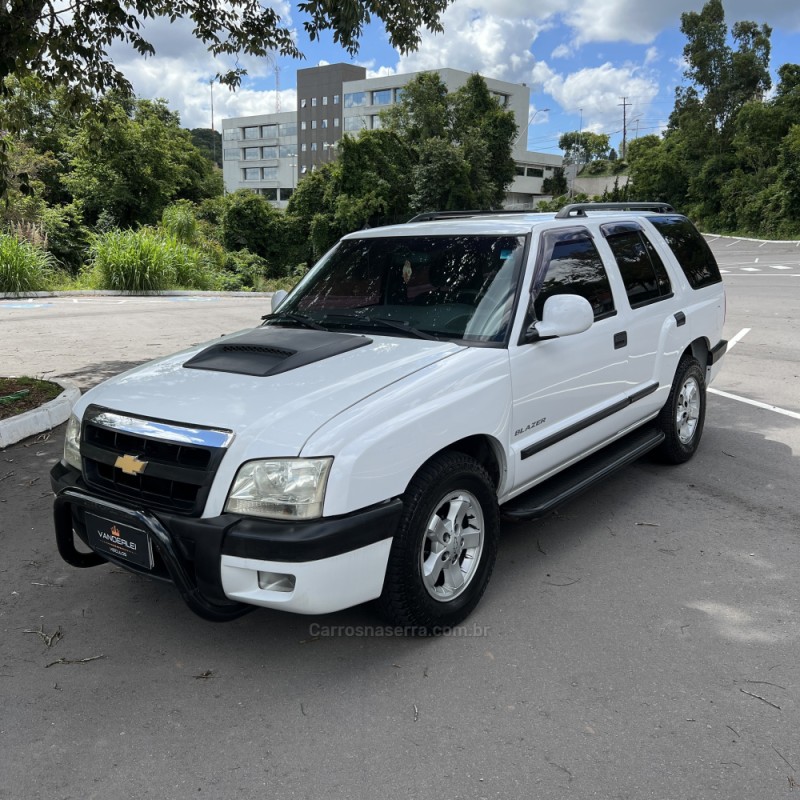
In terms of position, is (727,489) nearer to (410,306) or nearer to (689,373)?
(689,373)

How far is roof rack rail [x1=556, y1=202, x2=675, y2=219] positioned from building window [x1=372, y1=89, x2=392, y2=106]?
81.9 metres

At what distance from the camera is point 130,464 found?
3039 millimetres

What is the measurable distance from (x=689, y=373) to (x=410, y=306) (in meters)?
2.60

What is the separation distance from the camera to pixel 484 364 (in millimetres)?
3467

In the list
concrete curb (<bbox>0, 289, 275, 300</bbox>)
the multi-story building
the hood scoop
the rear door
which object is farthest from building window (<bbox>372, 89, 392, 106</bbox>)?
the hood scoop

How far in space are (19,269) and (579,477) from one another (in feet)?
60.8

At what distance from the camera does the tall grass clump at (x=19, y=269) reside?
61.3ft

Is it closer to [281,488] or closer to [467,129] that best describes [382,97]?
[467,129]

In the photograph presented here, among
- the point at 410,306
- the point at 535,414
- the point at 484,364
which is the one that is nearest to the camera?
the point at 484,364

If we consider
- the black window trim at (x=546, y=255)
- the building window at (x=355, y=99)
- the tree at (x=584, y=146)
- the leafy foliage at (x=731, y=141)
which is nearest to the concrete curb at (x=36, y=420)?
the black window trim at (x=546, y=255)

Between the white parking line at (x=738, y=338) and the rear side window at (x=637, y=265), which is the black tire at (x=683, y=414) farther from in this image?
the white parking line at (x=738, y=338)

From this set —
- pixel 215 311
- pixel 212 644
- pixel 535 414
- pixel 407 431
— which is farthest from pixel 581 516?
pixel 215 311

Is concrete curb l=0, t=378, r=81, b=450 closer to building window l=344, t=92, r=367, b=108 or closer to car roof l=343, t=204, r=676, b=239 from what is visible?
car roof l=343, t=204, r=676, b=239

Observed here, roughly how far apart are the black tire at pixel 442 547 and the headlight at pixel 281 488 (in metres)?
0.42
